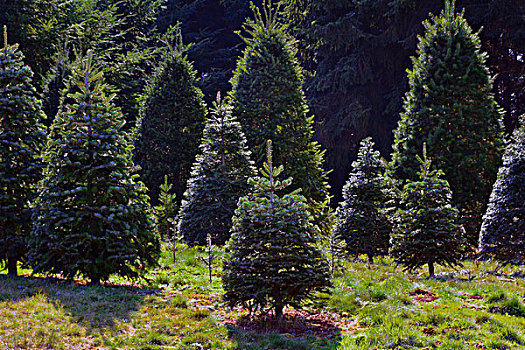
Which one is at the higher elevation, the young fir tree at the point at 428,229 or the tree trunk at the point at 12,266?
the young fir tree at the point at 428,229

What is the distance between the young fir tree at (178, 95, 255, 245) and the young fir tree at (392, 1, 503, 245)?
198 inches

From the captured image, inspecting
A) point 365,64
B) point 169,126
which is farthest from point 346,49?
point 169,126

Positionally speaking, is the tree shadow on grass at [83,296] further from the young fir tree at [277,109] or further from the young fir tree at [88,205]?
the young fir tree at [277,109]

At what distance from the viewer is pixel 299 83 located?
14.2m

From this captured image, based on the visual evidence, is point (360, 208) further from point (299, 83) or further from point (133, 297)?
point (133, 297)

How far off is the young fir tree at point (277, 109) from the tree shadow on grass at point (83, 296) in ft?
20.0

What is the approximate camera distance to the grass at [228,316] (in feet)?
20.8

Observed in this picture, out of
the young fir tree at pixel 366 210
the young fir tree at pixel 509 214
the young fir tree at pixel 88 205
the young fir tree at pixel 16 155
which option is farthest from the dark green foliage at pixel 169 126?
the young fir tree at pixel 509 214

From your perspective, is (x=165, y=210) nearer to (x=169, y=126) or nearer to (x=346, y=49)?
(x=169, y=126)

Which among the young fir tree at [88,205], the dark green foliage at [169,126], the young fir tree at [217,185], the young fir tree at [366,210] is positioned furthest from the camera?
the dark green foliage at [169,126]

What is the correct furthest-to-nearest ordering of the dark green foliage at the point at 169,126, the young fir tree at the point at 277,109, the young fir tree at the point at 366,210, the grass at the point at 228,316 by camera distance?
the dark green foliage at the point at 169,126, the young fir tree at the point at 277,109, the young fir tree at the point at 366,210, the grass at the point at 228,316

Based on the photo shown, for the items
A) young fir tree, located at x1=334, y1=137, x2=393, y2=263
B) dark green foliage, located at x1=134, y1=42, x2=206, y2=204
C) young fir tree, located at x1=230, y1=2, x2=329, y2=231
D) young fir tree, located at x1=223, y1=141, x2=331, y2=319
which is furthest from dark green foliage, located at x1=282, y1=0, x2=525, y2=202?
young fir tree, located at x1=223, y1=141, x2=331, y2=319

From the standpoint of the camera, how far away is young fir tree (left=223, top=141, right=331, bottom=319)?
725 cm

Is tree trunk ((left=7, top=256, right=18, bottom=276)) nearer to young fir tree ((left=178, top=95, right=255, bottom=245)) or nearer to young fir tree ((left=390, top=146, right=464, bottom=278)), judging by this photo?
young fir tree ((left=178, top=95, right=255, bottom=245))
